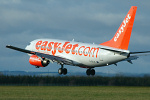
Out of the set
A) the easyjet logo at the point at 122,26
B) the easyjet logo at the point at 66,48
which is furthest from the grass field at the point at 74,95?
the easyjet logo at the point at 122,26

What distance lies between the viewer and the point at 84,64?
80875mm

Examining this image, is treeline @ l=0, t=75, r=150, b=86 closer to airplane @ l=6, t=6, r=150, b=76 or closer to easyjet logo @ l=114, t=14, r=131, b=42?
airplane @ l=6, t=6, r=150, b=76

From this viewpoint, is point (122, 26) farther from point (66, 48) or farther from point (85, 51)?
point (66, 48)

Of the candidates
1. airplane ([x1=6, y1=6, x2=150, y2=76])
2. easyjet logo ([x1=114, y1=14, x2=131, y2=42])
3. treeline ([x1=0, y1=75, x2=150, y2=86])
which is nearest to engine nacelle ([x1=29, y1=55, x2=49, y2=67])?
airplane ([x1=6, y1=6, x2=150, y2=76])

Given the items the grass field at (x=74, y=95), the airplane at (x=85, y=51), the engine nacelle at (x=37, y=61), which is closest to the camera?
the grass field at (x=74, y=95)

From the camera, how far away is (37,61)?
271 feet

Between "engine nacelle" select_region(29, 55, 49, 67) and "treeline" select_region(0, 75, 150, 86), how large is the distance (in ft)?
62.2

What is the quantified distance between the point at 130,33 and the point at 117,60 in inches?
199

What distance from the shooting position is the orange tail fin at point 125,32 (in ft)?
246

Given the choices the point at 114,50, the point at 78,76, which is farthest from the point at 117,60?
A: the point at 78,76

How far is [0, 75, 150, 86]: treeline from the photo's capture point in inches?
3671

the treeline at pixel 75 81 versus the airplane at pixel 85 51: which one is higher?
the airplane at pixel 85 51

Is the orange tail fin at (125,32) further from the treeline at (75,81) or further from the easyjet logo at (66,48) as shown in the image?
the treeline at (75,81)

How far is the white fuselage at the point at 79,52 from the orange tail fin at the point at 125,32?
1.97 m
